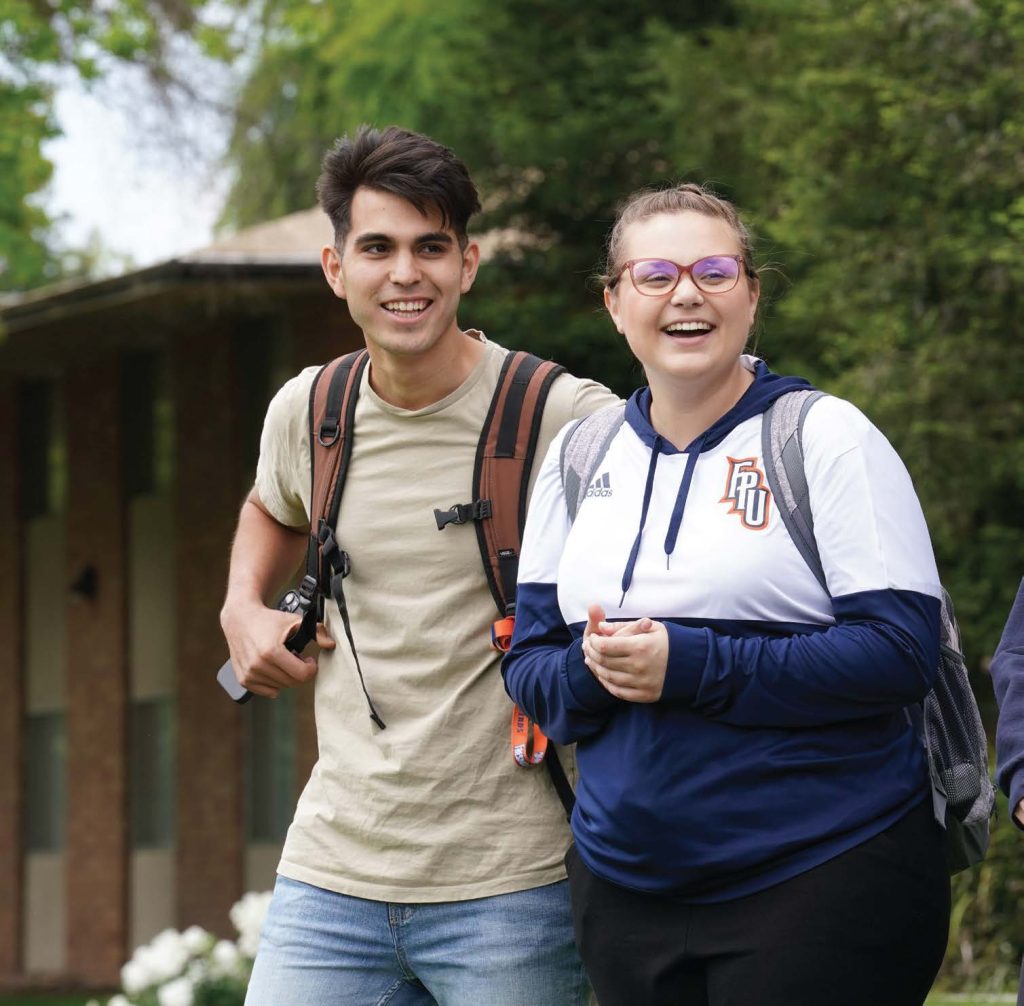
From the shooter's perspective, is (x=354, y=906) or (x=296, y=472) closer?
(x=354, y=906)

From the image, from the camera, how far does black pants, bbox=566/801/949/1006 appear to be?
9.48 ft

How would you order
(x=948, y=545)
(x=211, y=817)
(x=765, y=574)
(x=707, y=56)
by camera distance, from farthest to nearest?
(x=211, y=817) < (x=707, y=56) < (x=948, y=545) < (x=765, y=574)

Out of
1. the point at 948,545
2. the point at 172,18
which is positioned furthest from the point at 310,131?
the point at 948,545

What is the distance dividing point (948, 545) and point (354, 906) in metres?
7.54

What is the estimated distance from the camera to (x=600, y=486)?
3.27 m

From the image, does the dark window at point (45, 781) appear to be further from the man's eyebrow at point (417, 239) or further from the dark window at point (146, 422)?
the man's eyebrow at point (417, 239)

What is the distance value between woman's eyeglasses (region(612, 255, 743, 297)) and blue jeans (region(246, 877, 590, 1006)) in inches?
45.4

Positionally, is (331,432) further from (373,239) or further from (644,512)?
(644,512)

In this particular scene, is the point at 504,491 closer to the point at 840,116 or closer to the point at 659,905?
the point at 659,905

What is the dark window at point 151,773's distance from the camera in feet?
67.1

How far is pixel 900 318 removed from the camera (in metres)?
10.8

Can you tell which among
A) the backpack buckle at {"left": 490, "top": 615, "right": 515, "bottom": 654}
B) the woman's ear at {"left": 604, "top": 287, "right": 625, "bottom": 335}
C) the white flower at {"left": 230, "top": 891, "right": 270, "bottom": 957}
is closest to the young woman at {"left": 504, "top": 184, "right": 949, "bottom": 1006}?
the woman's ear at {"left": 604, "top": 287, "right": 625, "bottom": 335}

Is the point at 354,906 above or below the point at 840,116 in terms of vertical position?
below

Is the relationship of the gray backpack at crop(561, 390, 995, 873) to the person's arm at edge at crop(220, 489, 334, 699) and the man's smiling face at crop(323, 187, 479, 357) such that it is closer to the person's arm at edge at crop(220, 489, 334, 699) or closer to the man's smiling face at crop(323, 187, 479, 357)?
the man's smiling face at crop(323, 187, 479, 357)
